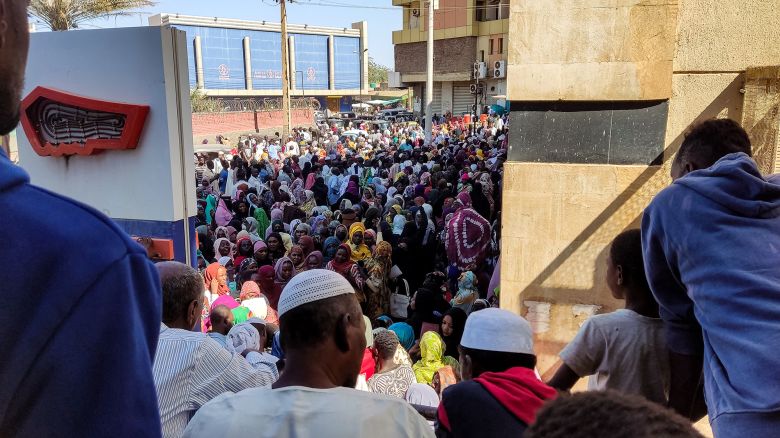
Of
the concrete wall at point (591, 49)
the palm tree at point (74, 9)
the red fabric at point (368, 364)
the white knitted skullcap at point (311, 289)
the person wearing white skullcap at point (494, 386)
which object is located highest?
the palm tree at point (74, 9)

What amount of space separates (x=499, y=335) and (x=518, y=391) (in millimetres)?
257

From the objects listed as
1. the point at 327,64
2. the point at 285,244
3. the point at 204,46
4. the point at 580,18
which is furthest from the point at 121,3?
the point at 327,64

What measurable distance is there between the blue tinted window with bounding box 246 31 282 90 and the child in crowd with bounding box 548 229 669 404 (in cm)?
4957

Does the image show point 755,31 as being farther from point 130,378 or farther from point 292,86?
point 292,86

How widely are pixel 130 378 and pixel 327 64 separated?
54.4 m

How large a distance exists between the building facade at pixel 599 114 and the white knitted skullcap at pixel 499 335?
225 centimetres

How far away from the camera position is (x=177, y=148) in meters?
3.47

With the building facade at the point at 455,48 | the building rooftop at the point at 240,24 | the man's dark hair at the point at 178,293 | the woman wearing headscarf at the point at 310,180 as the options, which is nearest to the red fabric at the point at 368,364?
the man's dark hair at the point at 178,293

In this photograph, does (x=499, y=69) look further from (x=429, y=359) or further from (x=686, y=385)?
(x=686, y=385)

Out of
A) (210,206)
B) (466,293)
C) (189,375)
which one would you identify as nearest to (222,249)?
(210,206)

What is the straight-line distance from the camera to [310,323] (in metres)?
1.59

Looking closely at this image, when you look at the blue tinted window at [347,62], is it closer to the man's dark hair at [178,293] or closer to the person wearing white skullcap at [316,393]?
the man's dark hair at [178,293]

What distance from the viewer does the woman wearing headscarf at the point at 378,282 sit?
6.16m

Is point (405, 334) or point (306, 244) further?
point (306, 244)
